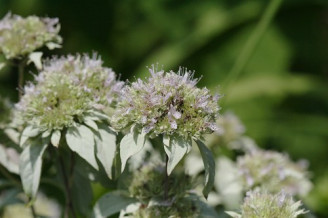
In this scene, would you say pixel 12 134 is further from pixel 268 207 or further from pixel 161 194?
pixel 268 207

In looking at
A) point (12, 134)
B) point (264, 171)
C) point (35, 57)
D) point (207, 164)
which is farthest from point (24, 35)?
point (264, 171)

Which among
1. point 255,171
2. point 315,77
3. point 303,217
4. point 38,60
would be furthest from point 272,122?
point 38,60

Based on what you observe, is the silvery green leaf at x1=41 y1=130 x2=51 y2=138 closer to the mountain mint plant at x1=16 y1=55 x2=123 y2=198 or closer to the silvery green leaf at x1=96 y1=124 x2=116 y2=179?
the mountain mint plant at x1=16 y1=55 x2=123 y2=198

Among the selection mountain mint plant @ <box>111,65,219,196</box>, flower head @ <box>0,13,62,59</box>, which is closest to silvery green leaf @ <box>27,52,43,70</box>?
flower head @ <box>0,13,62,59</box>

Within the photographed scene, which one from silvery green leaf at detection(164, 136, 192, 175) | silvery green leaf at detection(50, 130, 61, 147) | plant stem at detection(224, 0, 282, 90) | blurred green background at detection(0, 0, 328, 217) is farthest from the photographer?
blurred green background at detection(0, 0, 328, 217)

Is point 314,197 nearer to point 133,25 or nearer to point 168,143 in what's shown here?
point 168,143

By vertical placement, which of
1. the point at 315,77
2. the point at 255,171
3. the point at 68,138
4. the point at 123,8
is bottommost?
the point at 68,138
